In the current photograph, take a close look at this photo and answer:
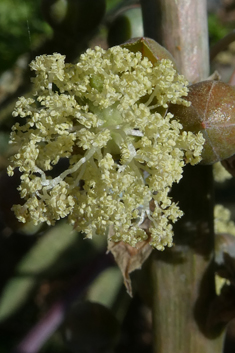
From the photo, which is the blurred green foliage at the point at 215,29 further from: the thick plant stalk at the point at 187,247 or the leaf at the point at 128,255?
the leaf at the point at 128,255

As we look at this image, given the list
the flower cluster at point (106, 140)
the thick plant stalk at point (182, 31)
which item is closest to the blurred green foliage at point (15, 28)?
the thick plant stalk at point (182, 31)

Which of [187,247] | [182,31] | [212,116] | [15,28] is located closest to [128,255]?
[187,247]

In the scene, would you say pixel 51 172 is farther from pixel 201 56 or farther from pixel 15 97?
pixel 15 97

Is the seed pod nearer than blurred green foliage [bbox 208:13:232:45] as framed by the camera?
Yes

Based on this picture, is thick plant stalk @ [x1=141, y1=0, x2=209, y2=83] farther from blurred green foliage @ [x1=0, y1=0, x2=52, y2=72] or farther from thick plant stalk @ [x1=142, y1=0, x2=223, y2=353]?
blurred green foliage @ [x1=0, y1=0, x2=52, y2=72]

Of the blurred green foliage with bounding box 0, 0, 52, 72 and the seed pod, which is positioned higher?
the seed pod

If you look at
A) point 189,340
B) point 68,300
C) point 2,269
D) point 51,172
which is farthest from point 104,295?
point 51,172

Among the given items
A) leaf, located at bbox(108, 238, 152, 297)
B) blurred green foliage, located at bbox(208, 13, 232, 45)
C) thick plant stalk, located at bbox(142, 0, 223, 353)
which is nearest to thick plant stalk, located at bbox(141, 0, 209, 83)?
thick plant stalk, located at bbox(142, 0, 223, 353)
